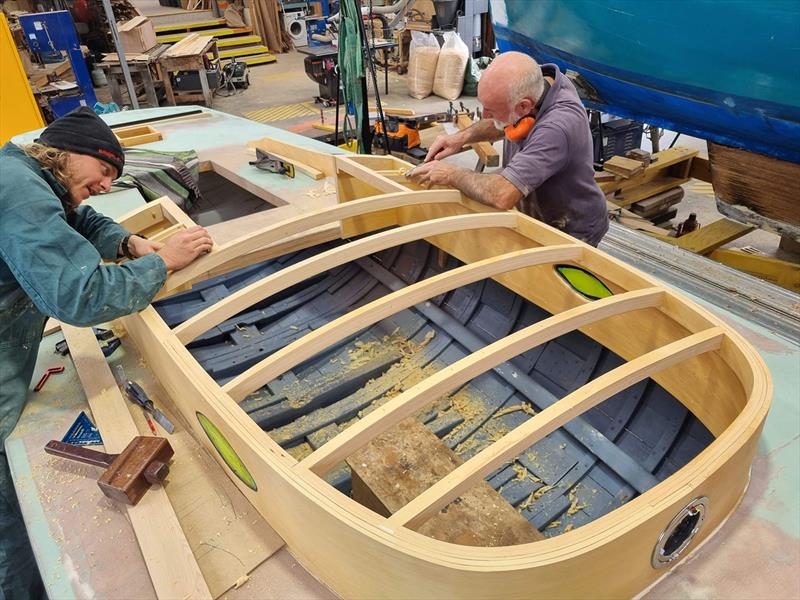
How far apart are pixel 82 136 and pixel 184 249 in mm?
602

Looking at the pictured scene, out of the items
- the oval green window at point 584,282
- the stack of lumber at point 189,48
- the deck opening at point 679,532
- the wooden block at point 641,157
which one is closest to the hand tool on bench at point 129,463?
the deck opening at point 679,532

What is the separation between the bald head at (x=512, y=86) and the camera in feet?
9.16

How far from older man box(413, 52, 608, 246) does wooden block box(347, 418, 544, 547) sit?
1.34 metres

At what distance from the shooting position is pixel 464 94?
11.9 meters

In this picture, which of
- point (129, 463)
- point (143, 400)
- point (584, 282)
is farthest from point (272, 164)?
point (129, 463)

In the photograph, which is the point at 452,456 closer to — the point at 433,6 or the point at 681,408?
the point at 681,408

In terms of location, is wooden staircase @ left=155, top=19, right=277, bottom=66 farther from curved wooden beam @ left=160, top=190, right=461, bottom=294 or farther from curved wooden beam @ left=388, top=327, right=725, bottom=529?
curved wooden beam @ left=388, top=327, right=725, bottom=529

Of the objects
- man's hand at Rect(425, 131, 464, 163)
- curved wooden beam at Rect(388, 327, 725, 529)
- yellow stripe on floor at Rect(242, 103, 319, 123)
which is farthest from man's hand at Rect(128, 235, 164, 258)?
yellow stripe on floor at Rect(242, 103, 319, 123)

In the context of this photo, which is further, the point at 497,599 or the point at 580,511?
the point at 580,511

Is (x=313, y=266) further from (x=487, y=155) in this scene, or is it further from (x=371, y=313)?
(x=487, y=155)

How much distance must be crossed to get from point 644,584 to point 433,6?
12566mm

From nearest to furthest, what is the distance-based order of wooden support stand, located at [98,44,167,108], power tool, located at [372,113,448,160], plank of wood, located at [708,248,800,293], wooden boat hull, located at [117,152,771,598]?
wooden boat hull, located at [117,152,771,598]
plank of wood, located at [708,248,800,293]
power tool, located at [372,113,448,160]
wooden support stand, located at [98,44,167,108]

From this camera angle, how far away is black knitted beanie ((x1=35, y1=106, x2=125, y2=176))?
2133mm

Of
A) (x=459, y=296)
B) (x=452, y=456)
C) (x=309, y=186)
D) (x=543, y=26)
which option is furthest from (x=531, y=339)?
(x=543, y=26)
